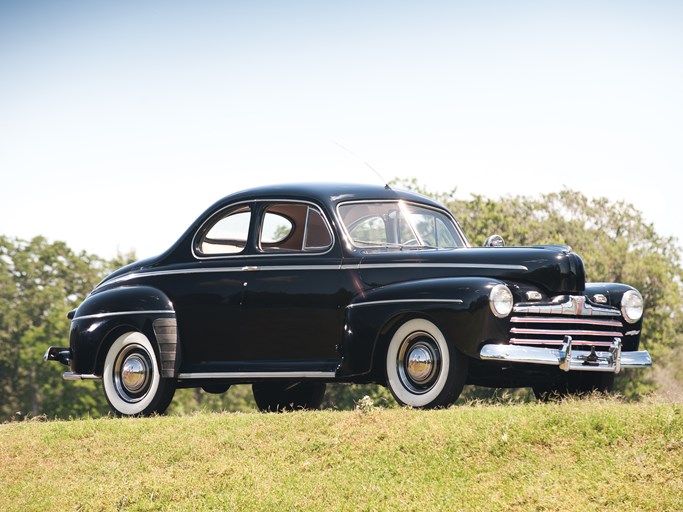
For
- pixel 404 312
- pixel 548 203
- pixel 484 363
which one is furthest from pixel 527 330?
pixel 548 203

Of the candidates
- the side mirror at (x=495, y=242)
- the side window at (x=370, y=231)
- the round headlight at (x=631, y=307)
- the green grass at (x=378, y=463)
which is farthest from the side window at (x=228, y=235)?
the round headlight at (x=631, y=307)

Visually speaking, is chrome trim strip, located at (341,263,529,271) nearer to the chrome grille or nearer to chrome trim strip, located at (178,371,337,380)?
the chrome grille

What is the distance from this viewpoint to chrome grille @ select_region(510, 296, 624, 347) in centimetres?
933

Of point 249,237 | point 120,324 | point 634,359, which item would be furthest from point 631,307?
point 120,324

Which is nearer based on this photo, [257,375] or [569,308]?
[569,308]

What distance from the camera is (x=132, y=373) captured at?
38.1ft

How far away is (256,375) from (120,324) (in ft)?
6.49

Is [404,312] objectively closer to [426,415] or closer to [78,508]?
[426,415]

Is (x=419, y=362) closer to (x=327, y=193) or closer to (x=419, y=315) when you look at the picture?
(x=419, y=315)

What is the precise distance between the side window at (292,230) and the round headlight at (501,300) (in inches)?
79.1

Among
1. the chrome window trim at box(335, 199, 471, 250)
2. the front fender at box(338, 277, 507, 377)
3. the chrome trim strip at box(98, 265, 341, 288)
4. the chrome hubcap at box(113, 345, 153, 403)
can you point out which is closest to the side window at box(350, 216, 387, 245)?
the chrome window trim at box(335, 199, 471, 250)

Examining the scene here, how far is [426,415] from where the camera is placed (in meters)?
9.24

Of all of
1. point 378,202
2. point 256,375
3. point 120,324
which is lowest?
point 256,375

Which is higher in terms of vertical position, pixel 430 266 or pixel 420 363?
pixel 430 266
